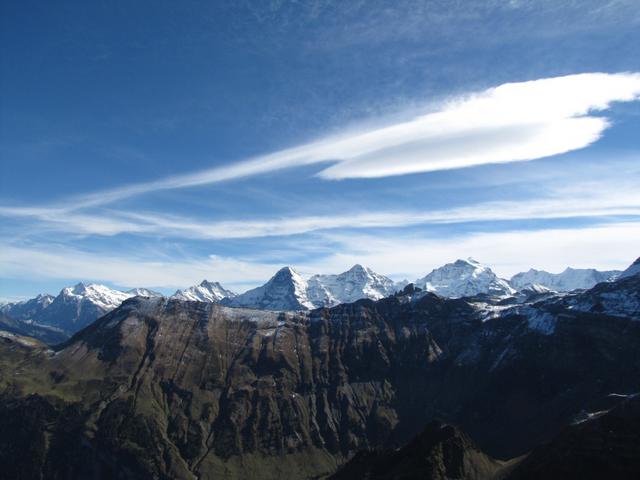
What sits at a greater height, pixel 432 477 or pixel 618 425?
pixel 618 425

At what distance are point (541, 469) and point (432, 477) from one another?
134 feet

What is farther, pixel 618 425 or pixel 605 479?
pixel 618 425

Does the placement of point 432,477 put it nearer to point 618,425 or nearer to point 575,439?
point 575,439

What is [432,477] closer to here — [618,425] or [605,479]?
[605,479]

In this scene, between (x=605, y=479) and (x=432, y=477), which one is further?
(x=432, y=477)

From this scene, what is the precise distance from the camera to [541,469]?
188125 millimetres

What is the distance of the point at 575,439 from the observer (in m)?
194

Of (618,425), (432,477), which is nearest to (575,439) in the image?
(618,425)

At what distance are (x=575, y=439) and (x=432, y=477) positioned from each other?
57.9 metres

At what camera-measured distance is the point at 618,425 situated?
191 metres

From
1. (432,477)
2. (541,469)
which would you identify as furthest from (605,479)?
(432,477)

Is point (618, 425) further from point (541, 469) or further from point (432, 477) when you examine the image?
point (432, 477)

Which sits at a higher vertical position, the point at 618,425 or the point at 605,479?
the point at 618,425

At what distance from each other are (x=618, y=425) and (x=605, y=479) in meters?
31.1
